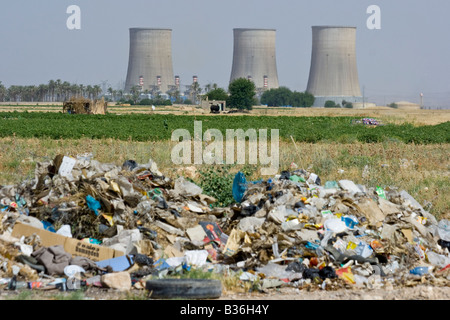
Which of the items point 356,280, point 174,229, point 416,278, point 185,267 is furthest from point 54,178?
point 416,278

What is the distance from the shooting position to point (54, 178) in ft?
24.0

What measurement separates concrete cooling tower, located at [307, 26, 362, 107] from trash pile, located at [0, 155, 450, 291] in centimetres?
5349

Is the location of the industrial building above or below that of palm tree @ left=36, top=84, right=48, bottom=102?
above

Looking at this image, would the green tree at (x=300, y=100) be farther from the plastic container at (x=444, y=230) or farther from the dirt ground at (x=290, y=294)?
the dirt ground at (x=290, y=294)

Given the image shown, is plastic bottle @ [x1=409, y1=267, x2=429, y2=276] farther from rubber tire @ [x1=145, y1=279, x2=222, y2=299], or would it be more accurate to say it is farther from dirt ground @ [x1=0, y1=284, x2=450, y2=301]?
rubber tire @ [x1=145, y1=279, x2=222, y2=299]

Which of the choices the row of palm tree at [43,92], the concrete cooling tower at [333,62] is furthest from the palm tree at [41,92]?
the concrete cooling tower at [333,62]

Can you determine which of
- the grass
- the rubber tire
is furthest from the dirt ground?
the grass

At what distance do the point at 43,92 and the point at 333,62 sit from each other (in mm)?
50393

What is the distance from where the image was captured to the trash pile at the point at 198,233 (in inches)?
229

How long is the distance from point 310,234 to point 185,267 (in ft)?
4.83

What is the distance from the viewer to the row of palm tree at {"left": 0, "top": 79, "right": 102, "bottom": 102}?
3681 inches

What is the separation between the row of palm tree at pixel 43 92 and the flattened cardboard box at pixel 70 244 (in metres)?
89.3

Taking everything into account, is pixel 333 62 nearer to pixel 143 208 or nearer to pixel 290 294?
pixel 143 208

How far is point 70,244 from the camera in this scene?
6.23 meters
